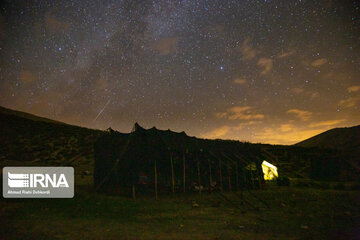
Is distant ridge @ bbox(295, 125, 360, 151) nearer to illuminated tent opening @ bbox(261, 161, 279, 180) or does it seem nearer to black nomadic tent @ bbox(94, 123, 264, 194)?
illuminated tent opening @ bbox(261, 161, 279, 180)

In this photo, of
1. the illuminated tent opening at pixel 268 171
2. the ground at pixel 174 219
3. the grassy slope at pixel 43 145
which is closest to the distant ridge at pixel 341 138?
the illuminated tent opening at pixel 268 171

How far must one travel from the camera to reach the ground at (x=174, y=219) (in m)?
6.43

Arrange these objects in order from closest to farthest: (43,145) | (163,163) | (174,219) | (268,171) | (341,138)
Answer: (174,219) < (163,163) < (268,171) < (43,145) < (341,138)

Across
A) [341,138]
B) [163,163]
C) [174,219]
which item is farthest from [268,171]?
[341,138]

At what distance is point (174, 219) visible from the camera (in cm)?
813

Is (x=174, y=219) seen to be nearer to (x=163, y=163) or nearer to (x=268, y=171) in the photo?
(x=163, y=163)

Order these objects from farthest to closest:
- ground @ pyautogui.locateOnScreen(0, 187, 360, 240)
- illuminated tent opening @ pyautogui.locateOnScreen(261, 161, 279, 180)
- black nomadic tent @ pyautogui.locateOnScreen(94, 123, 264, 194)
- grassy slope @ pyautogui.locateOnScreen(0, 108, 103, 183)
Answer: grassy slope @ pyautogui.locateOnScreen(0, 108, 103, 183) < illuminated tent opening @ pyautogui.locateOnScreen(261, 161, 279, 180) < black nomadic tent @ pyautogui.locateOnScreen(94, 123, 264, 194) < ground @ pyautogui.locateOnScreen(0, 187, 360, 240)

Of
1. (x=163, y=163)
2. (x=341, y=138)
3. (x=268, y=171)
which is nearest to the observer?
(x=163, y=163)

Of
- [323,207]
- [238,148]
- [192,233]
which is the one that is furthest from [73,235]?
[238,148]

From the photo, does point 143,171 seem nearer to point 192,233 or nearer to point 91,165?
point 192,233

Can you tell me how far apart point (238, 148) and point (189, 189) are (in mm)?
4897

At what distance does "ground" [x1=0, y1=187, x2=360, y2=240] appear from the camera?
643cm

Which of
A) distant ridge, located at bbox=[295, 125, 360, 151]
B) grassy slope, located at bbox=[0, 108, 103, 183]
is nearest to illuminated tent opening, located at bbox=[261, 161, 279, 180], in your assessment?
grassy slope, located at bbox=[0, 108, 103, 183]

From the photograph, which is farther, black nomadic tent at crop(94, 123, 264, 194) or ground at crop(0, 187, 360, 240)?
black nomadic tent at crop(94, 123, 264, 194)
